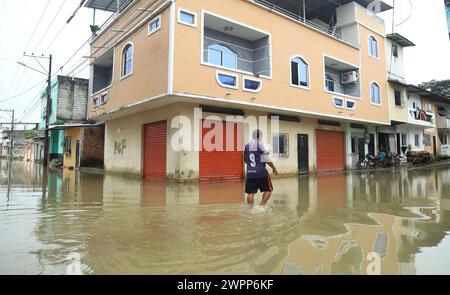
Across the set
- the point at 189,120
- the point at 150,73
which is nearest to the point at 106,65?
the point at 150,73

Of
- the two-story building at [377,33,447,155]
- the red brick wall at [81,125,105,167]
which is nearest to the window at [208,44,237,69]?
the red brick wall at [81,125,105,167]

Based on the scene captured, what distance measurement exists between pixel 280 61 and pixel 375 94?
29.6 ft

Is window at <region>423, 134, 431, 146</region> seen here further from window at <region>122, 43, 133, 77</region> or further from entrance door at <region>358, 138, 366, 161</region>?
window at <region>122, 43, 133, 77</region>

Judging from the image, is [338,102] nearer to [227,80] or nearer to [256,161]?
[227,80]

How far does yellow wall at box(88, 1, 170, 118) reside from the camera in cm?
1021

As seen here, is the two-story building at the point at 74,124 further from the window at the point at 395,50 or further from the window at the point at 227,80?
the window at the point at 395,50

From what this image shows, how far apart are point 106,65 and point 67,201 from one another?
41.0 feet

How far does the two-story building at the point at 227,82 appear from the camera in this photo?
1052 cm

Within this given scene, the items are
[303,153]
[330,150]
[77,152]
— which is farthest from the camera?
[77,152]

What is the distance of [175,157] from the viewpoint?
1100 centimetres

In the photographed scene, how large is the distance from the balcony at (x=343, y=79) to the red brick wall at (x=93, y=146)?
1420 cm

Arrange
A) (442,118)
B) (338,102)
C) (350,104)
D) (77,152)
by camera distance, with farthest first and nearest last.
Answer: (442,118) < (77,152) < (350,104) < (338,102)

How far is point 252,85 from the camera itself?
1184 cm
